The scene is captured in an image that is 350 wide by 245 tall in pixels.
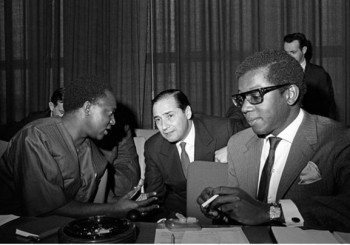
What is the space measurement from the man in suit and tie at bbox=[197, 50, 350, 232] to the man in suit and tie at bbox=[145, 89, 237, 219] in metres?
0.87

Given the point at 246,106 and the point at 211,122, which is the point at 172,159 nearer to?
the point at 211,122

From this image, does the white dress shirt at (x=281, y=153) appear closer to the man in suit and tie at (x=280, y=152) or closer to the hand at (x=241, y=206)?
the man in suit and tie at (x=280, y=152)

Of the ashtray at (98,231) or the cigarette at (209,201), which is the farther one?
the cigarette at (209,201)

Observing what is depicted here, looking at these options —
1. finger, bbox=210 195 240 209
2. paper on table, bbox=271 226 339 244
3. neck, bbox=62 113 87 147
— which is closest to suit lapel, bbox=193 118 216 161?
neck, bbox=62 113 87 147

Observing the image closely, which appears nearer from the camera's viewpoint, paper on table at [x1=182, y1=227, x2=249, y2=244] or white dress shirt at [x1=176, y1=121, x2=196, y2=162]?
paper on table at [x1=182, y1=227, x2=249, y2=244]

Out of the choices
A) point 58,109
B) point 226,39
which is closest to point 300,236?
point 58,109

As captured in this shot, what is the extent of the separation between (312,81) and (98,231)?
3.18 meters

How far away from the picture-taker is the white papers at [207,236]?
1.33 meters

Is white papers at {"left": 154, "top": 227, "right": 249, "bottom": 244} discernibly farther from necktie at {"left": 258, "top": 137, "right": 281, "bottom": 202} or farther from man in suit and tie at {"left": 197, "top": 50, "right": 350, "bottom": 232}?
necktie at {"left": 258, "top": 137, "right": 281, "bottom": 202}

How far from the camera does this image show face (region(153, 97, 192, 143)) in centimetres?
284

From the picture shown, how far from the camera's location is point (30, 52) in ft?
16.5

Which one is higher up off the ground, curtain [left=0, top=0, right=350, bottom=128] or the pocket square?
curtain [left=0, top=0, right=350, bottom=128]

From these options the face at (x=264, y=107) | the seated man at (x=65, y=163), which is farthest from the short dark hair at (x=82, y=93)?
the face at (x=264, y=107)

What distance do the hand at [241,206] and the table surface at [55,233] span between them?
5.5 inches
